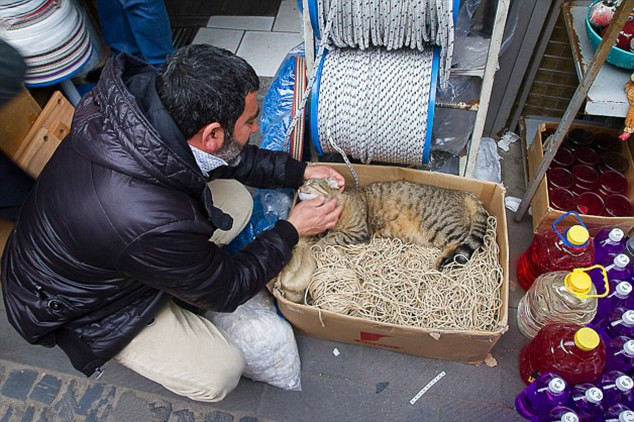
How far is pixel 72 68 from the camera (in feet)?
9.75

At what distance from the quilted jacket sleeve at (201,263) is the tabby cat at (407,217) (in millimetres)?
312

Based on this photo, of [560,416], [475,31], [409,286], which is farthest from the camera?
[475,31]

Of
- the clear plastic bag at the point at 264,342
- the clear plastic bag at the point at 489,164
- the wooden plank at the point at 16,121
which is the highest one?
the wooden plank at the point at 16,121

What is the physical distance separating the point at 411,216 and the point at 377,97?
72 cm

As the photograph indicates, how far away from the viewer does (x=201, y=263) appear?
1708 mm

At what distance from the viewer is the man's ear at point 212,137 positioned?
63.2 inches

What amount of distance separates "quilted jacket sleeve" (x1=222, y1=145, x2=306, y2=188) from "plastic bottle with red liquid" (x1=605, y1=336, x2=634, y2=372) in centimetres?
172

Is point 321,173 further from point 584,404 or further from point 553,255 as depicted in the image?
point 584,404

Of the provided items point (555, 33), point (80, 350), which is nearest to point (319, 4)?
point (555, 33)

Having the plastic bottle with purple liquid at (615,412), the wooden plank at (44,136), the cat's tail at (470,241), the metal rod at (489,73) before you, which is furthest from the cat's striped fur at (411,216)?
the wooden plank at (44,136)

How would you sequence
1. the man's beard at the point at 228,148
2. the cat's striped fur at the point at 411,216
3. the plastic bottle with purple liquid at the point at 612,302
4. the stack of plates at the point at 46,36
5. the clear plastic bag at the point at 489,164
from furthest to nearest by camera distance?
1. the clear plastic bag at the point at 489,164
2. the stack of plates at the point at 46,36
3. the cat's striped fur at the point at 411,216
4. the plastic bottle with purple liquid at the point at 612,302
5. the man's beard at the point at 228,148

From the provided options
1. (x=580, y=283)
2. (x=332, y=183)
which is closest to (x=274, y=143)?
(x=332, y=183)

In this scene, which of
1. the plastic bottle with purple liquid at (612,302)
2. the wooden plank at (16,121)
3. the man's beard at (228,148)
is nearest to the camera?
the man's beard at (228,148)

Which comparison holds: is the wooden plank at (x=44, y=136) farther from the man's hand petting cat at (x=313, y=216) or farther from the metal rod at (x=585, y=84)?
the metal rod at (x=585, y=84)
